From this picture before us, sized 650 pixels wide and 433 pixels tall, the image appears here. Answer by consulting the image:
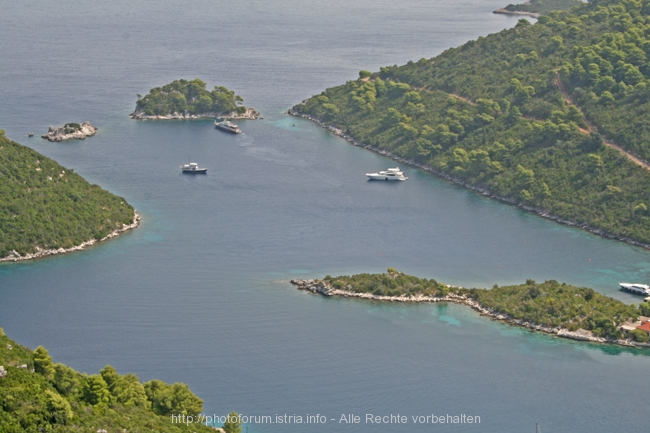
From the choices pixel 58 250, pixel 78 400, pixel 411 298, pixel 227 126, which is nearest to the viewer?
pixel 78 400

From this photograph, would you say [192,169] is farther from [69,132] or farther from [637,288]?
[637,288]

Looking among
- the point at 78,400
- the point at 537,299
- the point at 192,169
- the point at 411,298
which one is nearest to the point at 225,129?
the point at 192,169

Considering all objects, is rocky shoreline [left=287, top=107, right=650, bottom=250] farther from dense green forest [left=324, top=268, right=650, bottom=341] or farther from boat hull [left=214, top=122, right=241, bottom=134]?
dense green forest [left=324, top=268, right=650, bottom=341]

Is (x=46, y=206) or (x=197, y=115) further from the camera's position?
(x=197, y=115)

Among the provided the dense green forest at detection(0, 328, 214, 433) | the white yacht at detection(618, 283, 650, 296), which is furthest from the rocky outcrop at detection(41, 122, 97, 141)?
the dense green forest at detection(0, 328, 214, 433)

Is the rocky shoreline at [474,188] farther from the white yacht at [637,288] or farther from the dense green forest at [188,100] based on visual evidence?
the white yacht at [637,288]

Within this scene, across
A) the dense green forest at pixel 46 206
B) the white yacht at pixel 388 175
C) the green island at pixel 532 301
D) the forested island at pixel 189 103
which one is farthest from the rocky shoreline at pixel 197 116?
the green island at pixel 532 301

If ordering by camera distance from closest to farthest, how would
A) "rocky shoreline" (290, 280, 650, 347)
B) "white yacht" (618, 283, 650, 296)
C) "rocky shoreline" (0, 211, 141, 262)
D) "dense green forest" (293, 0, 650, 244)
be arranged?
"rocky shoreline" (290, 280, 650, 347) < "white yacht" (618, 283, 650, 296) < "rocky shoreline" (0, 211, 141, 262) < "dense green forest" (293, 0, 650, 244)
